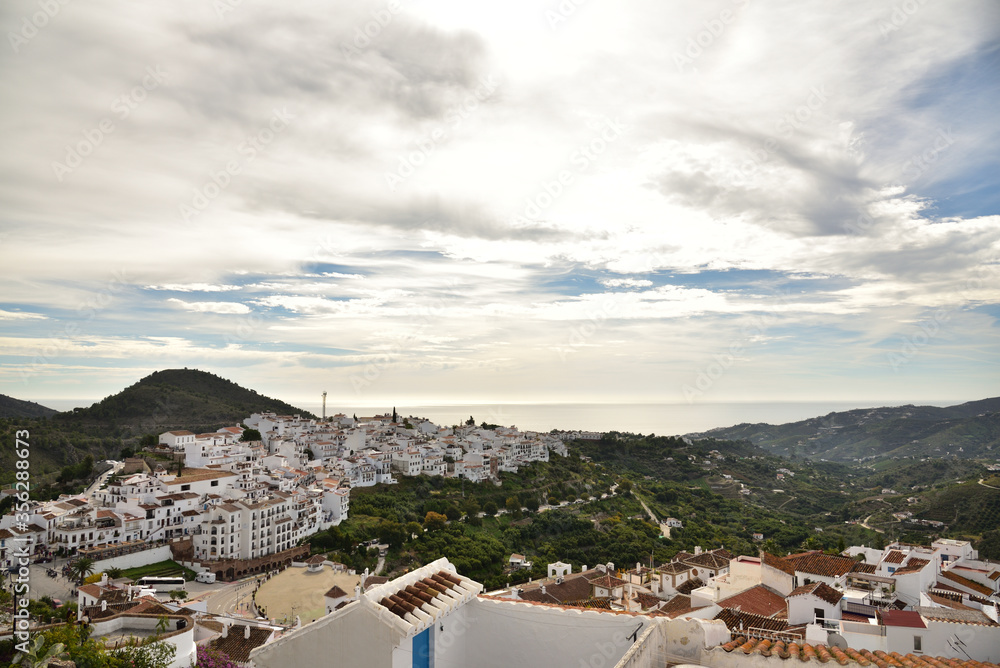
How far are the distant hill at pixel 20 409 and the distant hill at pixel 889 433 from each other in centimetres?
8908

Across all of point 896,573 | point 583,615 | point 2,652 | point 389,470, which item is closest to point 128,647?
point 2,652

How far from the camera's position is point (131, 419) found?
5106 centimetres

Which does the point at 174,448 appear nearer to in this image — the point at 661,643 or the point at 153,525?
the point at 153,525

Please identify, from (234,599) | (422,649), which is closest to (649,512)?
(234,599)

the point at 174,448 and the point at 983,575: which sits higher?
the point at 174,448

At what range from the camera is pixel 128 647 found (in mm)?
9281

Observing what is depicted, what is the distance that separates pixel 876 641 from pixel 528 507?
3181 centimetres

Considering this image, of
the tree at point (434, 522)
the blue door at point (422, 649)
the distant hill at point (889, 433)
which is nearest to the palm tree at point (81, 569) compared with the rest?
the tree at point (434, 522)

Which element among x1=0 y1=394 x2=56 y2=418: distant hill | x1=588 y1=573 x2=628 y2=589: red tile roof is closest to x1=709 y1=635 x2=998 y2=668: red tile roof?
x1=588 y1=573 x2=628 y2=589: red tile roof

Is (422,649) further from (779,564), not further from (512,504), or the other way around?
(512,504)

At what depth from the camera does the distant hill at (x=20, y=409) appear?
52.7 meters

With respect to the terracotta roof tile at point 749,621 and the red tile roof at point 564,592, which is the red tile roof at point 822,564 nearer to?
the terracotta roof tile at point 749,621

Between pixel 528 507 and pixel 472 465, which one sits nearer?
pixel 528 507

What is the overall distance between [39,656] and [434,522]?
2297 centimetres
